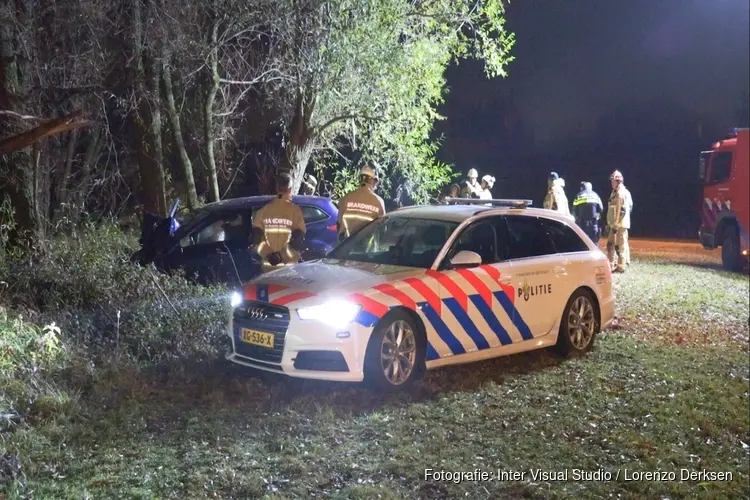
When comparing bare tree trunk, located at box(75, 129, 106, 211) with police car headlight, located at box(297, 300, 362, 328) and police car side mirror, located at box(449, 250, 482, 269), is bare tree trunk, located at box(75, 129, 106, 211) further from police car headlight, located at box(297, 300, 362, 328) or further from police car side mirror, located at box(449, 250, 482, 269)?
police car side mirror, located at box(449, 250, 482, 269)

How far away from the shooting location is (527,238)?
7.61 meters

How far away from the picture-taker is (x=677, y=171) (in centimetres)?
2903

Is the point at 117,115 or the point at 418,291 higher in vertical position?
the point at 117,115

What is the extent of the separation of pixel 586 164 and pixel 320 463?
97.8ft

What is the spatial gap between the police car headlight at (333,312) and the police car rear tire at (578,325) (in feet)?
8.40

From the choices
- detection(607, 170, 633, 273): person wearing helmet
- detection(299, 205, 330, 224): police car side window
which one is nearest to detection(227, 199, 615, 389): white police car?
detection(299, 205, 330, 224): police car side window

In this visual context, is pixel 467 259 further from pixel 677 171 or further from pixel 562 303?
pixel 677 171

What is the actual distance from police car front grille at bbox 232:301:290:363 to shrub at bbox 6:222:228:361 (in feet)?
3.16

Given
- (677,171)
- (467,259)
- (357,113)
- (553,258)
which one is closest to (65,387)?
(467,259)

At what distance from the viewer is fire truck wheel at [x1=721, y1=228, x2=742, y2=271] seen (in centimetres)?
1552

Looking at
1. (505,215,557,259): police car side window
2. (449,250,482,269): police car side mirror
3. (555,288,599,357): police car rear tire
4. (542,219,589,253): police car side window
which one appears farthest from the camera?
(542,219,589,253): police car side window

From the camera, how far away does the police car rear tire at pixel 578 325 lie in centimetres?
772

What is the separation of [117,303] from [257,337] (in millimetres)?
2681

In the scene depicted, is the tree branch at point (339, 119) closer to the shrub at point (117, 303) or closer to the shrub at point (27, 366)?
the shrub at point (117, 303)
